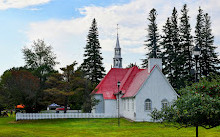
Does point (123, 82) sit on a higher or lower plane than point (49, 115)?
higher

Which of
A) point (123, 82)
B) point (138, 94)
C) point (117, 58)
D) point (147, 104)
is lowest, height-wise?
point (147, 104)

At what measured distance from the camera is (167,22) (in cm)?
5016

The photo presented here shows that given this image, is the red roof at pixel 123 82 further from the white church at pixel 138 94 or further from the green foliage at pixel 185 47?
the green foliage at pixel 185 47

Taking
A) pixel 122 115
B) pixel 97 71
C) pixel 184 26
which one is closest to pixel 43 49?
pixel 97 71

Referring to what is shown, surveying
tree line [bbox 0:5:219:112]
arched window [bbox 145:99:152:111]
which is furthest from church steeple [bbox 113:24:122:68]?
arched window [bbox 145:99:152:111]

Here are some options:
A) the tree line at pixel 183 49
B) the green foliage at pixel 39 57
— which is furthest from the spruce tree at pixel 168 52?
the green foliage at pixel 39 57

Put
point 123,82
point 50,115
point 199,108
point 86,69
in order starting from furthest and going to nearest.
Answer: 1. point 86,69
2. point 123,82
3. point 50,115
4. point 199,108

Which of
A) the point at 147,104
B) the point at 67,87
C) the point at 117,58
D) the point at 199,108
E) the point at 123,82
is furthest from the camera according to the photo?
the point at 117,58

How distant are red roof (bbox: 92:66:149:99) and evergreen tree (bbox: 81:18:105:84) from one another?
612 inches

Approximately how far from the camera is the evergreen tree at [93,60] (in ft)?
193

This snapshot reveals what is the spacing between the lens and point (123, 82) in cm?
4081

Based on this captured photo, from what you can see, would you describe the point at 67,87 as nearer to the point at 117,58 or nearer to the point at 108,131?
the point at 117,58

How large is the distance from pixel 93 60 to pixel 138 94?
2843 cm

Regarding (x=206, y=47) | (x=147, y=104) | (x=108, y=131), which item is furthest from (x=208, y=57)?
(x=108, y=131)
